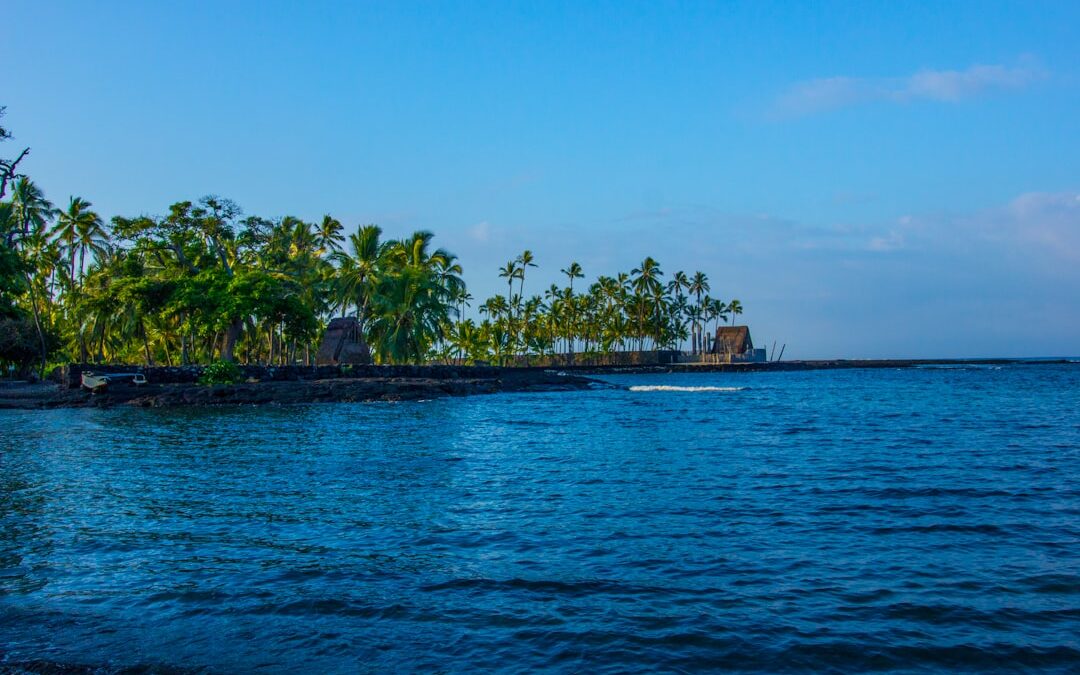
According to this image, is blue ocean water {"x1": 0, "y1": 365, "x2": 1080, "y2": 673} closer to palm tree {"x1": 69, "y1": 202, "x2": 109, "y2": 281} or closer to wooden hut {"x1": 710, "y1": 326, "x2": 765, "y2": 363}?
palm tree {"x1": 69, "y1": 202, "x2": 109, "y2": 281}

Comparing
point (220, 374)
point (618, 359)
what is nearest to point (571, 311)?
point (618, 359)

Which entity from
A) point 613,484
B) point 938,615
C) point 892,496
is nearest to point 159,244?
point 613,484

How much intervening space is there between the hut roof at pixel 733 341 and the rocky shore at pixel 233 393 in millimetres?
78010

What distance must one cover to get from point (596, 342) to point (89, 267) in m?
71.4

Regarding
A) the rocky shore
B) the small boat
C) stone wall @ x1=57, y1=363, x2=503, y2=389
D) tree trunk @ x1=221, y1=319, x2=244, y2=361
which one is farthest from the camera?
tree trunk @ x1=221, y1=319, x2=244, y2=361

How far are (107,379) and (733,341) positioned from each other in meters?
97.5

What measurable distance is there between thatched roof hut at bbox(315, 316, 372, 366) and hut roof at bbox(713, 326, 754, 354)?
257 feet

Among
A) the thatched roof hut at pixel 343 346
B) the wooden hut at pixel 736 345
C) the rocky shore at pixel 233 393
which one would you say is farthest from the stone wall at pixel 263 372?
the wooden hut at pixel 736 345

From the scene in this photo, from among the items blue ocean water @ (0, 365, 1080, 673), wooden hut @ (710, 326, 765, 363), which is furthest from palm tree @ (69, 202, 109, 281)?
wooden hut @ (710, 326, 765, 363)

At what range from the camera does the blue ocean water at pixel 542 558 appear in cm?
624

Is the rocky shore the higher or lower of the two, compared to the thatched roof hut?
lower

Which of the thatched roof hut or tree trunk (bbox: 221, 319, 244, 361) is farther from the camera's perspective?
the thatched roof hut

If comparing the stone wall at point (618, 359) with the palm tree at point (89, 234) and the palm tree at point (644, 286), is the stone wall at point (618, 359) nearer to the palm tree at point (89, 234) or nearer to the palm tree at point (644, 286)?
the palm tree at point (644, 286)

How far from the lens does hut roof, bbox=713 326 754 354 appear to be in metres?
121
